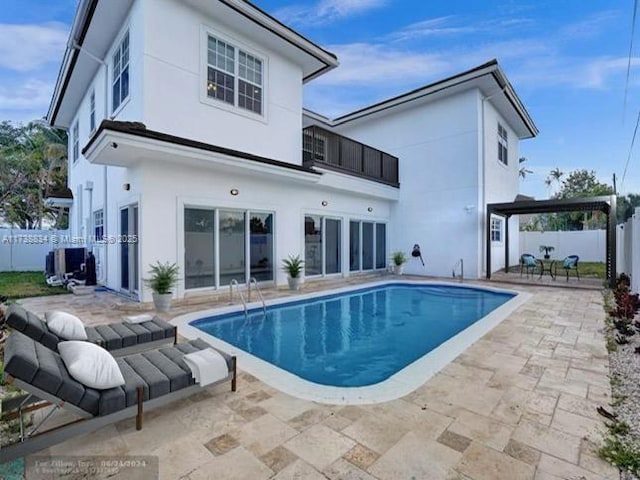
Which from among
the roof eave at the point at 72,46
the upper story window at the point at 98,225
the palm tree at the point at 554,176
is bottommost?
the upper story window at the point at 98,225

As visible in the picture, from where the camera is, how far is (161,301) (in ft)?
25.1

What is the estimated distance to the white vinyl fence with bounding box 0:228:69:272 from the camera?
16.8 metres

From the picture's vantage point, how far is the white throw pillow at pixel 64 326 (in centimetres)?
393

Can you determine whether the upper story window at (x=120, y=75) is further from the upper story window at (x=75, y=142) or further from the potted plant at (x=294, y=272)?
the upper story window at (x=75, y=142)

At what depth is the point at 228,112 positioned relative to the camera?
384 inches

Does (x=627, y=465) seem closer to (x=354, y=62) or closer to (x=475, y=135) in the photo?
(x=475, y=135)

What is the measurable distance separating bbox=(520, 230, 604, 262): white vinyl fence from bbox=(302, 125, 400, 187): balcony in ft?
35.0

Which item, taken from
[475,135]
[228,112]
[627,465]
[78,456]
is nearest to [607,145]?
[475,135]

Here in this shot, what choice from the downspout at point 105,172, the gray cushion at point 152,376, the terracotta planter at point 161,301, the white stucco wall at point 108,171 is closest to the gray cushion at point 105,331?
the gray cushion at point 152,376

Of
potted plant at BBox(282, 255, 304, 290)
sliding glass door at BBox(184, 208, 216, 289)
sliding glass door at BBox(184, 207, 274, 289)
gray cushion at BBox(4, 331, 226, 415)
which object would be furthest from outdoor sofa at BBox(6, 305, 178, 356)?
potted plant at BBox(282, 255, 304, 290)

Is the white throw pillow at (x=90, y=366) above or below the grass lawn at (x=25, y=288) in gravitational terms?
above

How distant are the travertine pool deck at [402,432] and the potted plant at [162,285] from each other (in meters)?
4.40

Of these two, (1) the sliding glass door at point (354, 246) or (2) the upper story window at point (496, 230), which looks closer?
(1) the sliding glass door at point (354, 246)

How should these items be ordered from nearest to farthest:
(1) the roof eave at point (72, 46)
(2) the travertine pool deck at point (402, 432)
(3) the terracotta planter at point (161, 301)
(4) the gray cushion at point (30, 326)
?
1. (2) the travertine pool deck at point (402, 432)
2. (4) the gray cushion at point (30, 326)
3. (3) the terracotta planter at point (161, 301)
4. (1) the roof eave at point (72, 46)
